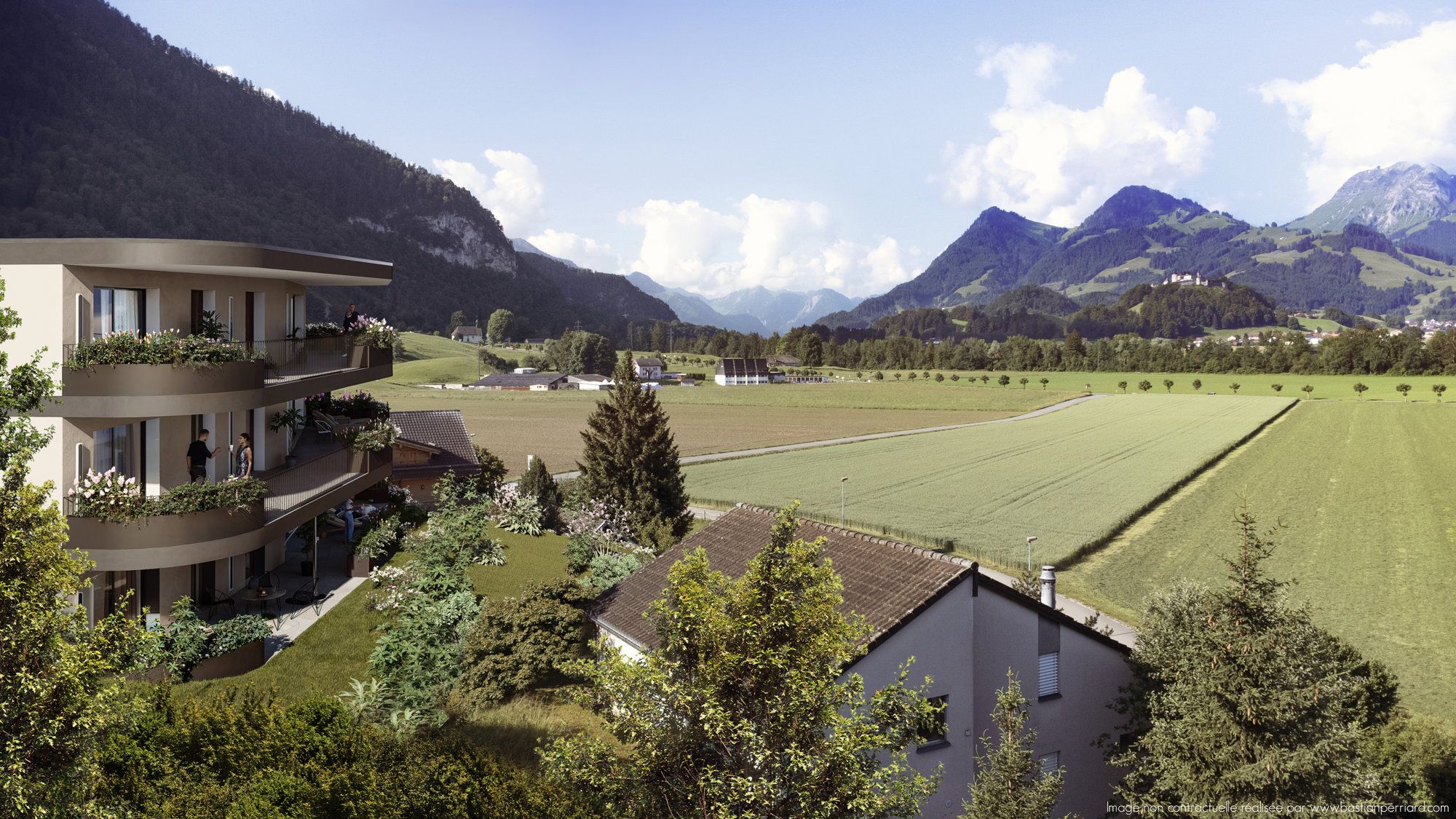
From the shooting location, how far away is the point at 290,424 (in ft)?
87.4

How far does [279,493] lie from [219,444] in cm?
195

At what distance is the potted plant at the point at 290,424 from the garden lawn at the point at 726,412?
33076 mm

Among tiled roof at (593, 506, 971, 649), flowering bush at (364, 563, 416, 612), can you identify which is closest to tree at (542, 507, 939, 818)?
tiled roof at (593, 506, 971, 649)

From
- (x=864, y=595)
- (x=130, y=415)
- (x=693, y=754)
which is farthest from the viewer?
(x=130, y=415)

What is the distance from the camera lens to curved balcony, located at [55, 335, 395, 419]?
56.2 ft

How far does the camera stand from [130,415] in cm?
1747

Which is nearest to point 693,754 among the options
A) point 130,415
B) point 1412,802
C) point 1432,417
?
point 130,415

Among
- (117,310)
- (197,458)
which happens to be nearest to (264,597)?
(197,458)

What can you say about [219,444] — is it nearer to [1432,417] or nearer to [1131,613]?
[1131,613]

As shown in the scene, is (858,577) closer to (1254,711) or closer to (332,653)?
(1254,711)

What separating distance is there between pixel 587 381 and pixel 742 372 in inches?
1468

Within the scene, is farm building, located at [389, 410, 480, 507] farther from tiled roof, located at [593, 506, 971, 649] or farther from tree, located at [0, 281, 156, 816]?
tree, located at [0, 281, 156, 816]

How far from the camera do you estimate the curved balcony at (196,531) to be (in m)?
17.0

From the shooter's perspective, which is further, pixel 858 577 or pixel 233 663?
pixel 233 663
